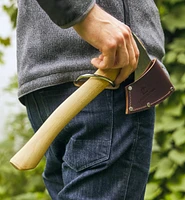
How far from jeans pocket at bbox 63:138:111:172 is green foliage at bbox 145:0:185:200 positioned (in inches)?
62.1

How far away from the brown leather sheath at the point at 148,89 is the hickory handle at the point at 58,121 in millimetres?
78

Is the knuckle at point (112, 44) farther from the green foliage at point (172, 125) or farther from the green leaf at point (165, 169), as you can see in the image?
the green leaf at point (165, 169)

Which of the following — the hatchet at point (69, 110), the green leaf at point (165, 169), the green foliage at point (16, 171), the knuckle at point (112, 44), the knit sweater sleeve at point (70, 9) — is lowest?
the green foliage at point (16, 171)

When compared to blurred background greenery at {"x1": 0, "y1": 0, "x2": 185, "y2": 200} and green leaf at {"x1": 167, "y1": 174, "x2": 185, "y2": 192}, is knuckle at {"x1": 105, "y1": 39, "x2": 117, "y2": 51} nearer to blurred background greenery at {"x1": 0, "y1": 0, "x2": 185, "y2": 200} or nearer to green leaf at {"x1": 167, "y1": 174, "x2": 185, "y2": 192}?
blurred background greenery at {"x1": 0, "y1": 0, "x2": 185, "y2": 200}

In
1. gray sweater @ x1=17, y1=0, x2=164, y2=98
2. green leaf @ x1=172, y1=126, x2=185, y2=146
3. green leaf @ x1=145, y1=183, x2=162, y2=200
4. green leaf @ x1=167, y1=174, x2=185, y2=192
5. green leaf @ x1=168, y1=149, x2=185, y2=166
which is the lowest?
green leaf @ x1=145, y1=183, x2=162, y2=200

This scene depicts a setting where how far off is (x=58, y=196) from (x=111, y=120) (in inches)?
9.6

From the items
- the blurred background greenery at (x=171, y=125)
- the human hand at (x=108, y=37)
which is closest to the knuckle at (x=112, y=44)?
the human hand at (x=108, y=37)

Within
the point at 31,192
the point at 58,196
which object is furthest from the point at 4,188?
the point at 58,196

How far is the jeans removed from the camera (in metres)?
1.31

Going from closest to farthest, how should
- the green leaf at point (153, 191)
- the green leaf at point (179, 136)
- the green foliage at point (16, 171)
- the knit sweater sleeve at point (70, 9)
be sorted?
the knit sweater sleeve at point (70, 9)
the green leaf at point (179, 136)
the green leaf at point (153, 191)
the green foliage at point (16, 171)

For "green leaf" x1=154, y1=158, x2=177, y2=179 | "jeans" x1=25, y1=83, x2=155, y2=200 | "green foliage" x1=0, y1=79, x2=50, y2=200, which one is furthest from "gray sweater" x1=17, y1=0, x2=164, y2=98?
"green foliage" x1=0, y1=79, x2=50, y2=200

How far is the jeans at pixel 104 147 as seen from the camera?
1309 millimetres

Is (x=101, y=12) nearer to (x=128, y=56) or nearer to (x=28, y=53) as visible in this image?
(x=128, y=56)

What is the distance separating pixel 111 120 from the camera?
4.29ft
